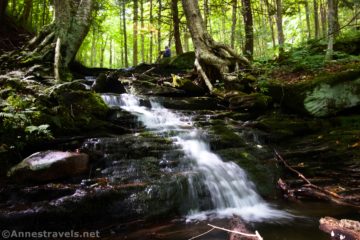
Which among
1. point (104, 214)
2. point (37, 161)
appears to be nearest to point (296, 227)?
point (104, 214)

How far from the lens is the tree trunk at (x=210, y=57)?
9953mm

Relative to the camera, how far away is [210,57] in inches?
398

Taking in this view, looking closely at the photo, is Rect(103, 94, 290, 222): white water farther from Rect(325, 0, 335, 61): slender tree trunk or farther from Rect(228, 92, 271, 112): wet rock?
Rect(325, 0, 335, 61): slender tree trunk

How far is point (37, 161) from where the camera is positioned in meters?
4.67

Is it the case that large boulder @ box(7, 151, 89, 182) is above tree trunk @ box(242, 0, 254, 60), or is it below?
below

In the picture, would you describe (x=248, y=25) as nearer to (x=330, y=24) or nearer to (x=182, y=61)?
(x=182, y=61)

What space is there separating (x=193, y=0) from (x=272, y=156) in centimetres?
700

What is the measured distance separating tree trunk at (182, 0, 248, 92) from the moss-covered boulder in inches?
91.0

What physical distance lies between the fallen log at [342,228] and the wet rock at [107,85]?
7.07m

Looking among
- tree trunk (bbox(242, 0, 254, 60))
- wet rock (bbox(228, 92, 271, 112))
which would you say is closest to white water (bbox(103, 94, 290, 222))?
wet rock (bbox(228, 92, 271, 112))

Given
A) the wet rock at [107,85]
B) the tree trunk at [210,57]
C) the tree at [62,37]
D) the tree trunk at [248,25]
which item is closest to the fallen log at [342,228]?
the tree trunk at [210,57]

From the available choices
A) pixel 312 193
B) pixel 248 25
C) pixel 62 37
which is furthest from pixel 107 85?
pixel 248 25

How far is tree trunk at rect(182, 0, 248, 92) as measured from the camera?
995cm

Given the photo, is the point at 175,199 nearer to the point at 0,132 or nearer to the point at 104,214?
the point at 104,214
